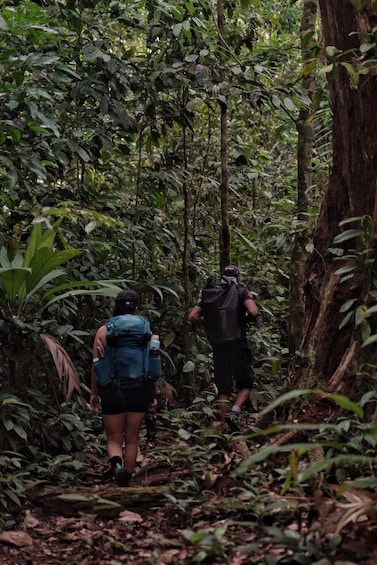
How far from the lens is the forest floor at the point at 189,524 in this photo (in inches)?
117

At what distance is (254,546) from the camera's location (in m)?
2.97

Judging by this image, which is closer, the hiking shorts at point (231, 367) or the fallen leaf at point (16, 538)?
the fallen leaf at point (16, 538)

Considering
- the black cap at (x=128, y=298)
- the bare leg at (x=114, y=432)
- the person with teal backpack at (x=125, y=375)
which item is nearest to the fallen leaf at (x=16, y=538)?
the person with teal backpack at (x=125, y=375)

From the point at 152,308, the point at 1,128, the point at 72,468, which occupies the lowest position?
the point at 72,468

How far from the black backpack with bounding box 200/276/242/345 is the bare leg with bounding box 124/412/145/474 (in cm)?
171

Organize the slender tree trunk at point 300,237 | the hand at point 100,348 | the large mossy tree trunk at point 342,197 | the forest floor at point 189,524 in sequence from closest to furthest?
1. the forest floor at point 189,524
2. the large mossy tree trunk at point 342,197
3. the hand at point 100,348
4. the slender tree trunk at point 300,237

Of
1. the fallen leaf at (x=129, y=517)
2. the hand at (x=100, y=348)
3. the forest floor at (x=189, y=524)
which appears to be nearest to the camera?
the forest floor at (x=189, y=524)

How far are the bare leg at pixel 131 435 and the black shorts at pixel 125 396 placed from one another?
0.06 metres

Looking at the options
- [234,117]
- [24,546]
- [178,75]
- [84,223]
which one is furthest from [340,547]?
[234,117]

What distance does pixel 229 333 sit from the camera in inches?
280

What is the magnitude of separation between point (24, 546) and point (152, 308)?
4382 millimetres

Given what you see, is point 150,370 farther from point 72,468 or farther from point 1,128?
point 1,128

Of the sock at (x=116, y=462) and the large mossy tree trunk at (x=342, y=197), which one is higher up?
the large mossy tree trunk at (x=342, y=197)

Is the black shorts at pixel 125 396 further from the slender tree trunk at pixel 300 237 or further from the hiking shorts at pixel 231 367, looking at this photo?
the slender tree trunk at pixel 300 237
